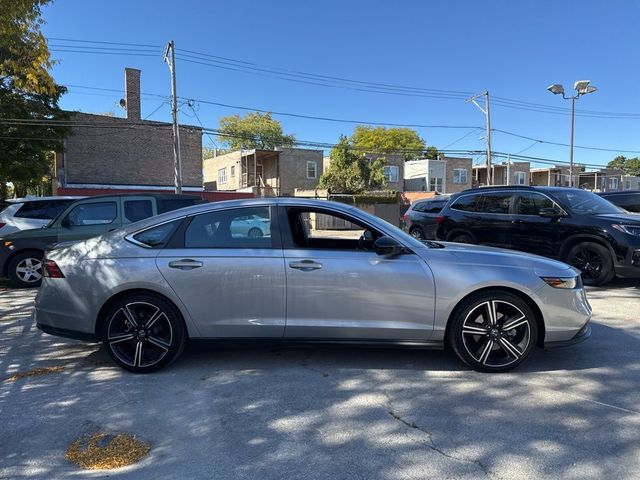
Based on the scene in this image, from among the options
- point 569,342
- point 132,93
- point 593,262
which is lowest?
point 569,342

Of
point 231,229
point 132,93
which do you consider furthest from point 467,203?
point 132,93

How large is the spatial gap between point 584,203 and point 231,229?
705 cm

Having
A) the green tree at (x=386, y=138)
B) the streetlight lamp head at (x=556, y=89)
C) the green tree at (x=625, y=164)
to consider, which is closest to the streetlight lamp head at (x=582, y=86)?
the streetlight lamp head at (x=556, y=89)

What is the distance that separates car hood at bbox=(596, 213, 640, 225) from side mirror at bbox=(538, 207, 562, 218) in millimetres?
664

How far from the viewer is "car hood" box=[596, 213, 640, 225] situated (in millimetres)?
7977

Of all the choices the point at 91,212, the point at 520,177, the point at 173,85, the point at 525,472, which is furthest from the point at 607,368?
the point at 520,177

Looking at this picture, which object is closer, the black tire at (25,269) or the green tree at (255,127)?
the black tire at (25,269)

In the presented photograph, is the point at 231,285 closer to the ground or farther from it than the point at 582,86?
closer to the ground

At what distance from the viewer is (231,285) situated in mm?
4332

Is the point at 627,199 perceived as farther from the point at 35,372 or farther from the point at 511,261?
the point at 35,372

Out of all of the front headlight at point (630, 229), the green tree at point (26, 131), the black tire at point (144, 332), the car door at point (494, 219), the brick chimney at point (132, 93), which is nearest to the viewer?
the black tire at point (144, 332)

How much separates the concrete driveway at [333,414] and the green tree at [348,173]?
31.5 meters

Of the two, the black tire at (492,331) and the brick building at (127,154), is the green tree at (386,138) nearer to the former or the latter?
the brick building at (127,154)

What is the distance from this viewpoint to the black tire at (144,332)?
4.41 m
